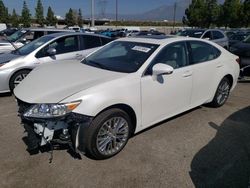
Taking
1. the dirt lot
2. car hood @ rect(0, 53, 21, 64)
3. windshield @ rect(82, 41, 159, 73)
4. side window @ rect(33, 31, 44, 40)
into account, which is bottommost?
the dirt lot

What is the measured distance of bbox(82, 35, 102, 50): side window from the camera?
7.07 meters

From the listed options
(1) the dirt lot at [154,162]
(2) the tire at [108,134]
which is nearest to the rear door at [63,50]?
(1) the dirt lot at [154,162]

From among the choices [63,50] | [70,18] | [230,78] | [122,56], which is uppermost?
[70,18]

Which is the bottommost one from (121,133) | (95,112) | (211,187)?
(211,187)

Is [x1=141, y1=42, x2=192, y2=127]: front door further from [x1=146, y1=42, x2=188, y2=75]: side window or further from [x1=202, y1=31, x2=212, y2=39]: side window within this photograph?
[x1=202, y1=31, x2=212, y2=39]: side window

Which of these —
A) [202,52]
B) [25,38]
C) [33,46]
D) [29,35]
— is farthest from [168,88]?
[25,38]

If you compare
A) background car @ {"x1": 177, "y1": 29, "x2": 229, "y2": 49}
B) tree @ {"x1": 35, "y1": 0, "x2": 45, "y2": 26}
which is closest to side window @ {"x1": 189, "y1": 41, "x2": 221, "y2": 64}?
background car @ {"x1": 177, "y1": 29, "x2": 229, "y2": 49}

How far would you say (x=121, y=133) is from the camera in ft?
11.3

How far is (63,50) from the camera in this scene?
6.63 meters

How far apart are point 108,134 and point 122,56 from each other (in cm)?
135

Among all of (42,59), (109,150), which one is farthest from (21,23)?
(109,150)

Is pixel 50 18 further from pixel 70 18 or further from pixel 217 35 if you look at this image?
pixel 217 35

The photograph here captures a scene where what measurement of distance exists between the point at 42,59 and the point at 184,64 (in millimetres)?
3628

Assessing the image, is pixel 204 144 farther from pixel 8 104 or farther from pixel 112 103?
pixel 8 104
